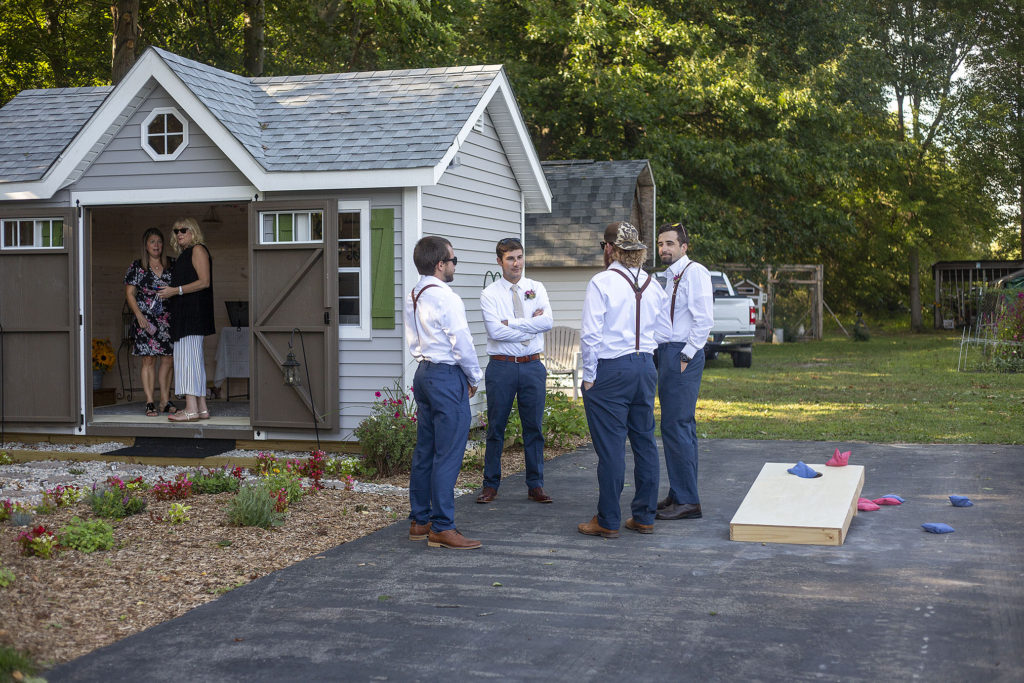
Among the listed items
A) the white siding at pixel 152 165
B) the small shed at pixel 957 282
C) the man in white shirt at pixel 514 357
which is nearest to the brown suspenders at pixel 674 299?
the man in white shirt at pixel 514 357

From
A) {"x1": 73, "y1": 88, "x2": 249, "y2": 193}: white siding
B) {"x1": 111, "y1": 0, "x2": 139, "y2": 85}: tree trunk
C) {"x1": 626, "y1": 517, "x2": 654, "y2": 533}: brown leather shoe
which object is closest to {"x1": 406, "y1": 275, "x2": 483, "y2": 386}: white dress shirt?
{"x1": 626, "y1": 517, "x2": 654, "y2": 533}: brown leather shoe

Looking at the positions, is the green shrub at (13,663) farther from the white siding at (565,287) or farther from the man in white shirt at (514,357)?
the white siding at (565,287)

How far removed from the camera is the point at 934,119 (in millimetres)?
40562

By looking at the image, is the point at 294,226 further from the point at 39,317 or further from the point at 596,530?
the point at 596,530

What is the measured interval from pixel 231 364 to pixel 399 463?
5.16 meters

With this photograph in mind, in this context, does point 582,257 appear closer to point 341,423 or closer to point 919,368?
point 919,368

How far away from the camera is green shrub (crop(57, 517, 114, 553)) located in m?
6.47

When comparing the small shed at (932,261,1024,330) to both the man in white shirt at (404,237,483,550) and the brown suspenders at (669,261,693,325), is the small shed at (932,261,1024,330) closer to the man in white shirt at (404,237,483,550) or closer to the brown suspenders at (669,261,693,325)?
the brown suspenders at (669,261,693,325)

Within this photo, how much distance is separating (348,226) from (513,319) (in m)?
3.29

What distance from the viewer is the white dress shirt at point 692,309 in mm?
7012

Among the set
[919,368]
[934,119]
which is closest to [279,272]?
[919,368]

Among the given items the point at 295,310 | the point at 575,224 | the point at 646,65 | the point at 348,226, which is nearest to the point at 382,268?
the point at 348,226

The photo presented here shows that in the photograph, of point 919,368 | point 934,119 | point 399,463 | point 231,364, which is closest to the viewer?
point 399,463

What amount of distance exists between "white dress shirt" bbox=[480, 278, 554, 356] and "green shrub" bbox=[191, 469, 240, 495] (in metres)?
2.36
